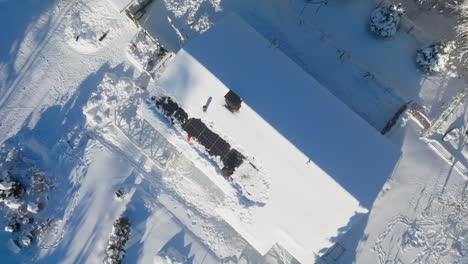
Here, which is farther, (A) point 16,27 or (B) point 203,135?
(A) point 16,27

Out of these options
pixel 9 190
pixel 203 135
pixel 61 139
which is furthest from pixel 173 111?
pixel 9 190

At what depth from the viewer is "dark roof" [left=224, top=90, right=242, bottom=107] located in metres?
9.80

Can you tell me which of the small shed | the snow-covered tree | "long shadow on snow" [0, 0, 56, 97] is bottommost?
"long shadow on snow" [0, 0, 56, 97]

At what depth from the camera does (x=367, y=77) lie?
13008mm

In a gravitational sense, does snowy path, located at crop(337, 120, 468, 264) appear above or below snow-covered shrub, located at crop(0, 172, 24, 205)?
above

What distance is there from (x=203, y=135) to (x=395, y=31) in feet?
35.0

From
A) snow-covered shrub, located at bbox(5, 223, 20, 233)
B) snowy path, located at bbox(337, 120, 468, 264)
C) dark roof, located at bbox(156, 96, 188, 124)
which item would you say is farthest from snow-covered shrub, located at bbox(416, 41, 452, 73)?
snow-covered shrub, located at bbox(5, 223, 20, 233)

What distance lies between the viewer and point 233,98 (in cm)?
980

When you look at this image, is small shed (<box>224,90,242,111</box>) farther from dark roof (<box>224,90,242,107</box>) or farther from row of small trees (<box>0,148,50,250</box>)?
row of small trees (<box>0,148,50,250</box>)

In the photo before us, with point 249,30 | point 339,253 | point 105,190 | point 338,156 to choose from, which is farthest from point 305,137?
point 105,190

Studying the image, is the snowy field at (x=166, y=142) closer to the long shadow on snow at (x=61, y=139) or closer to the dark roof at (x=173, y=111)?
the long shadow on snow at (x=61, y=139)

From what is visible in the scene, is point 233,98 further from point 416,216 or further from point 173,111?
point 416,216

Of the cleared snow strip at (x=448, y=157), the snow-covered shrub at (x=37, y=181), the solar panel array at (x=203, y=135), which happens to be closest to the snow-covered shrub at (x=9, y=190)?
the snow-covered shrub at (x=37, y=181)

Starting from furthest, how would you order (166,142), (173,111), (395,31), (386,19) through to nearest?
(166,142), (395,31), (386,19), (173,111)
